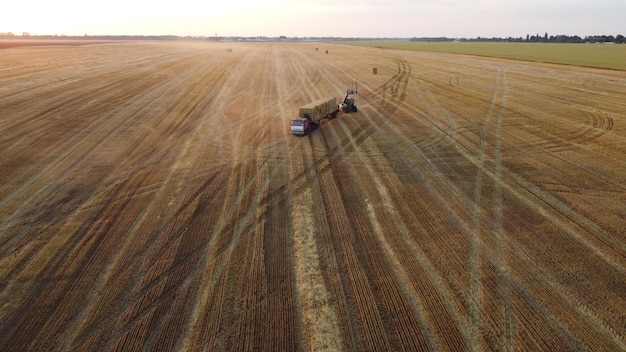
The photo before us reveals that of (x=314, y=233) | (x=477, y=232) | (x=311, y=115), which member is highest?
(x=311, y=115)

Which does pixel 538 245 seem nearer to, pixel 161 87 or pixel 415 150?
pixel 415 150

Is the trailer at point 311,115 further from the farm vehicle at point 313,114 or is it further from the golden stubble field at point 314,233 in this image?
the golden stubble field at point 314,233

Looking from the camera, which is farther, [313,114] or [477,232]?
[313,114]

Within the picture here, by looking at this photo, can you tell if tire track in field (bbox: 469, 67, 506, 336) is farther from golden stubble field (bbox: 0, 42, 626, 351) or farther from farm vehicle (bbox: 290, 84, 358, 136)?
farm vehicle (bbox: 290, 84, 358, 136)

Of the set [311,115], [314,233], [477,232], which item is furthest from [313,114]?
[477,232]

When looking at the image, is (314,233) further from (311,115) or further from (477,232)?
(311,115)

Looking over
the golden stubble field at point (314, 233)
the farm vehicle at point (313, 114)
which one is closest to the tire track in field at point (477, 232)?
the golden stubble field at point (314, 233)

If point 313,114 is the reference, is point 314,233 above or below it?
below

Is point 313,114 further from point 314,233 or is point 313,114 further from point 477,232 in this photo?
point 477,232
